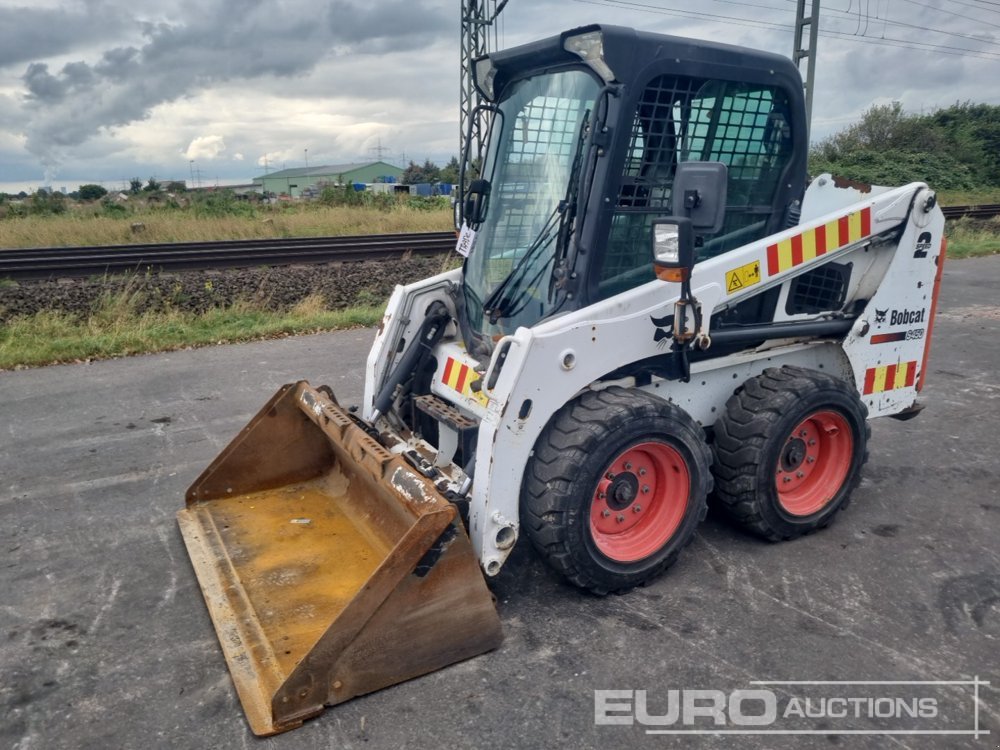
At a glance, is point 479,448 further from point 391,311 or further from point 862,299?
point 862,299

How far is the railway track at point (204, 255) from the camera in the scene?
37.9 ft

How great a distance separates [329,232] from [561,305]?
1608cm

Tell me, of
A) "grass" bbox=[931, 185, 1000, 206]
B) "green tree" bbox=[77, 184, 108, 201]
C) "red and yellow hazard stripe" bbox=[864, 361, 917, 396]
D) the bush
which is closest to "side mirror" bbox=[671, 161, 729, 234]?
"red and yellow hazard stripe" bbox=[864, 361, 917, 396]

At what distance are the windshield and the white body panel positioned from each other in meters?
0.32

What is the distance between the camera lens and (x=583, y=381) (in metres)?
3.58

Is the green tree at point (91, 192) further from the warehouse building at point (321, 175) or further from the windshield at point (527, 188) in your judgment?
the windshield at point (527, 188)

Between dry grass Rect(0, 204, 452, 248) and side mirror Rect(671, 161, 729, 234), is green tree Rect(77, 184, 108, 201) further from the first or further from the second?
side mirror Rect(671, 161, 729, 234)

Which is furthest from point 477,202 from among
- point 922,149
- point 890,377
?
point 922,149

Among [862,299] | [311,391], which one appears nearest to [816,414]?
[862,299]

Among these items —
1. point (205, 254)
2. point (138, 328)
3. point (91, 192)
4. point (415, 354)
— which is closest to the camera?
point (415, 354)

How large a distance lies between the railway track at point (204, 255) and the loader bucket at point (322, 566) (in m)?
8.21

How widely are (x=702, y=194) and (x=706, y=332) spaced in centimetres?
70

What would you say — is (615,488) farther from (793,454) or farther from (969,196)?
(969,196)

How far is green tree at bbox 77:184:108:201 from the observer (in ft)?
135
